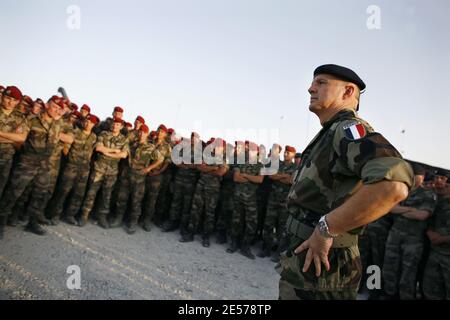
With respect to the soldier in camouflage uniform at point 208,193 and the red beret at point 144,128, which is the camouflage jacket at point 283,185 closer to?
the soldier in camouflage uniform at point 208,193

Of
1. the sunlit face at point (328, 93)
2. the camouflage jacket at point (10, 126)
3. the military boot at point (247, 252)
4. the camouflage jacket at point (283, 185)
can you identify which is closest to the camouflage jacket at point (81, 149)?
the camouflage jacket at point (10, 126)

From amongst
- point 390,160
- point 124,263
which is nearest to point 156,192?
point 124,263

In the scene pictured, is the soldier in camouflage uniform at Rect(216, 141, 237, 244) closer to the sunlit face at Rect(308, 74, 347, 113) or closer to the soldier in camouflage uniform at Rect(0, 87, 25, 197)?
the soldier in camouflage uniform at Rect(0, 87, 25, 197)

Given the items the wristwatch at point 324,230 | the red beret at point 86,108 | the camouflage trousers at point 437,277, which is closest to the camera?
the wristwatch at point 324,230

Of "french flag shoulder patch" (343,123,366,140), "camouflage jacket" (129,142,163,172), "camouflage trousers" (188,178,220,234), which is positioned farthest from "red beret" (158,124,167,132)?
"french flag shoulder patch" (343,123,366,140)

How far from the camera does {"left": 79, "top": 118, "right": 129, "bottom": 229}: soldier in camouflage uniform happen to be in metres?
6.21

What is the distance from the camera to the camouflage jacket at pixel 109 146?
20.7 ft

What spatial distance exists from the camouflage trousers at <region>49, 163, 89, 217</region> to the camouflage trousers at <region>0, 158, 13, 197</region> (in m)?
1.00

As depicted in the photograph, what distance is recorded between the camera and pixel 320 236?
1.61 metres

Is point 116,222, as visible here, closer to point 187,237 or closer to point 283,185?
point 187,237

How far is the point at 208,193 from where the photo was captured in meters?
6.88
